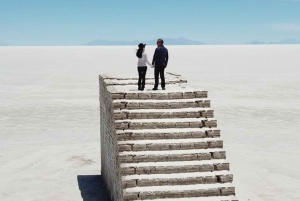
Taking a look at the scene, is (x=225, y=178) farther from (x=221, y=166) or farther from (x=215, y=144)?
(x=215, y=144)

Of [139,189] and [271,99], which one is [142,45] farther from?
[271,99]

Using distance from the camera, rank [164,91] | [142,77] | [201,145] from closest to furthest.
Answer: [201,145]
[164,91]
[142,77]

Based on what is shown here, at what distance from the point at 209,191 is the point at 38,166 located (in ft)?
29.5

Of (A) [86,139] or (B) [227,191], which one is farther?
(A) [86,139]

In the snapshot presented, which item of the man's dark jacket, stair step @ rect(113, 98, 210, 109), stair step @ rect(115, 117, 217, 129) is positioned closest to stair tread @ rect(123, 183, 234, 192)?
stair step @ rect(115, 117, 217, 129)

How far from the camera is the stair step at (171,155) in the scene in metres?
12.1

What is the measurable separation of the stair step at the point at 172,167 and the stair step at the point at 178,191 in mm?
420

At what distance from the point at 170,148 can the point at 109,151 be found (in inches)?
104

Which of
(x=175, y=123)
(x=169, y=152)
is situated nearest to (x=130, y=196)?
(x=169, y=152)

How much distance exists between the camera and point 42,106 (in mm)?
33000

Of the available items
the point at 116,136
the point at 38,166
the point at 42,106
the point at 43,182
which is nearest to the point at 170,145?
the point at 116,136

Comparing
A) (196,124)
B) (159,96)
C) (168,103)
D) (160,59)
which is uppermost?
(160,59)

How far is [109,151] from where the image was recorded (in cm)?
1452

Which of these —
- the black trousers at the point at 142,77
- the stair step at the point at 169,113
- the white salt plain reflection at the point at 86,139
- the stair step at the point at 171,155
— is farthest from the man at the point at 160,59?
the white salt plain reflection at the point at 86,139
